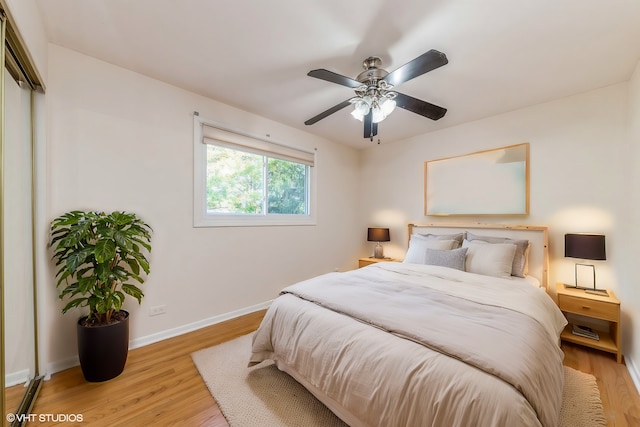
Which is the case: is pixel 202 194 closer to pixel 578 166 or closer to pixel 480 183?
pixel 480 183

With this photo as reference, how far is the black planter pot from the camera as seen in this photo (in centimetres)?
179

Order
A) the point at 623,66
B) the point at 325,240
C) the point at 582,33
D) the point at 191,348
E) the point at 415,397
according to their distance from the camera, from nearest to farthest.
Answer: the point at 415,397
the point at 582,33
the point at 623,66
the point at 191,348
the point at 325,240

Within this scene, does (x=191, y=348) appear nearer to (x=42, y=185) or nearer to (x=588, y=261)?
(x=42, y=185)

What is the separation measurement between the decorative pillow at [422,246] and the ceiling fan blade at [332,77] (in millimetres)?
2087

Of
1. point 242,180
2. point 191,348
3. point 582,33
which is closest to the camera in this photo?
point 582,33

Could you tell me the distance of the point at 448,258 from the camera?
277 cm

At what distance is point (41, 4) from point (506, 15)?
2905mm

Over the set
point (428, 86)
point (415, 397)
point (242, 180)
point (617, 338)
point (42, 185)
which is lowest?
point (617, 338)

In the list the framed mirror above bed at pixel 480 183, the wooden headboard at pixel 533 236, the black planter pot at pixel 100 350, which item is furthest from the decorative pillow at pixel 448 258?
the black planter pot at pixel 100 350

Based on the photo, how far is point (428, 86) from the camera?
2432 mm

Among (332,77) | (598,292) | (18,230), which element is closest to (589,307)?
(598,292)

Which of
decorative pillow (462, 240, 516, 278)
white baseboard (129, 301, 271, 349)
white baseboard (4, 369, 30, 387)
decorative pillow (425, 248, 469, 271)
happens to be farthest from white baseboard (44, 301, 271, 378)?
decorative pillow (462, 240, 516, 278)

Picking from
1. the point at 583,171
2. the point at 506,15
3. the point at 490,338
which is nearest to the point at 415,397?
the point at 490,338

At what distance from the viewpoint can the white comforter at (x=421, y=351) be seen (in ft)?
3.35
